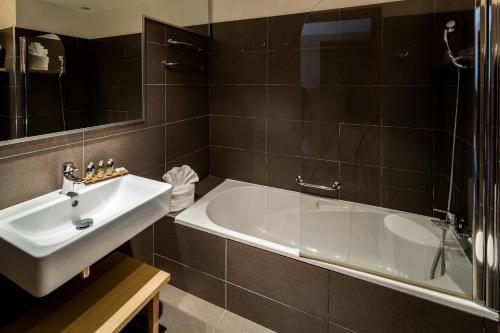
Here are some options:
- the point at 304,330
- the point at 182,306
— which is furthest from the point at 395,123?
the point at 182,306

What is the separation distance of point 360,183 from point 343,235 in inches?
16.7

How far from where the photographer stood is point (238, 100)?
8.64ft

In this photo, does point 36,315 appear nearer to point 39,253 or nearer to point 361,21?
point 39,253

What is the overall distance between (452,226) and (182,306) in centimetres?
176

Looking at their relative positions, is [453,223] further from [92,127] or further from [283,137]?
[92,127]

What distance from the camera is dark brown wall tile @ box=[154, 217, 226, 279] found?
6.10 feet

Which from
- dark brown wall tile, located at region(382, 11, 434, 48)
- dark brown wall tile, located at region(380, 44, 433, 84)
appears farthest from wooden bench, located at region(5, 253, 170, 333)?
dark brown wall tile, located at region(382, 11, 434, 48)

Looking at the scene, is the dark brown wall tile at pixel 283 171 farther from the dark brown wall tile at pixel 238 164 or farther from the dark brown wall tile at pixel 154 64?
the dark brown wall tile at pixel 154 64

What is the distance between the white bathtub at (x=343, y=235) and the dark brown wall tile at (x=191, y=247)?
65mm

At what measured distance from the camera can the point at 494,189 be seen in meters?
1.23

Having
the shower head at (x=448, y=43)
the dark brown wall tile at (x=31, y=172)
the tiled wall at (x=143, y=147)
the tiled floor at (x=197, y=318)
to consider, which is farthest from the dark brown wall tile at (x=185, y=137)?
the shower head at (x=448, y=43)

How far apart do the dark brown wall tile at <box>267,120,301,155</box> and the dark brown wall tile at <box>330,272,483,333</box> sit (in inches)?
48.2

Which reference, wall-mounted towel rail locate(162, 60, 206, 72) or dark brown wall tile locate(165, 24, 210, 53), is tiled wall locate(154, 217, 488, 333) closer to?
wall-mounted towel rail locate(162, 60, 206, 72)

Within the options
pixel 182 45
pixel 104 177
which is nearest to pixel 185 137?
pixel 182 45
